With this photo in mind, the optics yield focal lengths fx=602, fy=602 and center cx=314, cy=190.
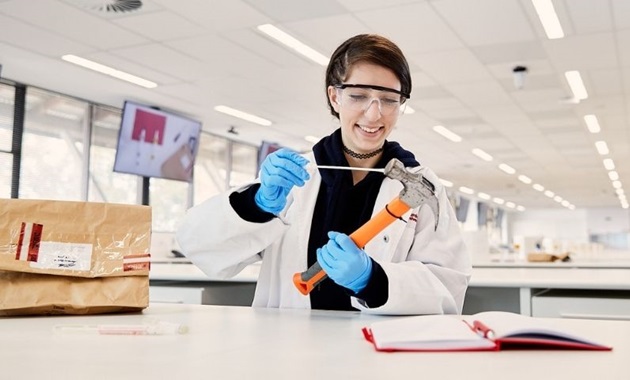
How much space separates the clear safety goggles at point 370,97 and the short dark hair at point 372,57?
37 millimetres

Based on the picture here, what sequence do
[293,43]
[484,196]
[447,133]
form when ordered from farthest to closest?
[484,196] → [447,133] → [293,43]

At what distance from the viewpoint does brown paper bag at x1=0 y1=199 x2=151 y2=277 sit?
133cm

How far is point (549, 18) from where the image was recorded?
171 inches

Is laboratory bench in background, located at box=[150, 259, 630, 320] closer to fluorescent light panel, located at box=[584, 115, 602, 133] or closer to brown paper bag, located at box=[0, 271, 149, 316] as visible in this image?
brown paper bag, located at box=[0, 271, 149, 316]

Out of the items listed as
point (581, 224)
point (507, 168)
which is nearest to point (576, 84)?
point (507, 168)

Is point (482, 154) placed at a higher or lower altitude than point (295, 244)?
higher

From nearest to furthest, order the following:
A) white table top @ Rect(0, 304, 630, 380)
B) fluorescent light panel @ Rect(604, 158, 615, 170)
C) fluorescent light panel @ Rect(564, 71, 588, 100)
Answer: white table top @ Rect(0, 304, 630, 380)
fluorescent light panel @ Rect(564, 71, 588, 100)
fluorescent light panel @ Rect(604, 158, 615, 170)

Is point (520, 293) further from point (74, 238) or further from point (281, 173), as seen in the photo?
point (74, 238)

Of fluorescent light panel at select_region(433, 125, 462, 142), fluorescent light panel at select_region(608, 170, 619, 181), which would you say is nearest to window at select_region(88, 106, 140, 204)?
fluorescent light panel at select_region(433, 125, 462, 142)

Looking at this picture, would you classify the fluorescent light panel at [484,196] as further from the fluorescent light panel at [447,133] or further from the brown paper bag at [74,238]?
the brown paper bag at [74,238]

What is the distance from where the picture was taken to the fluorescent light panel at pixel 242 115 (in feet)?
24.2

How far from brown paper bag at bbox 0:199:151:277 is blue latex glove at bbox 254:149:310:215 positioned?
297mm

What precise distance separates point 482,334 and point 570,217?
25.1m

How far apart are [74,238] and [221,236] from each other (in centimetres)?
36
